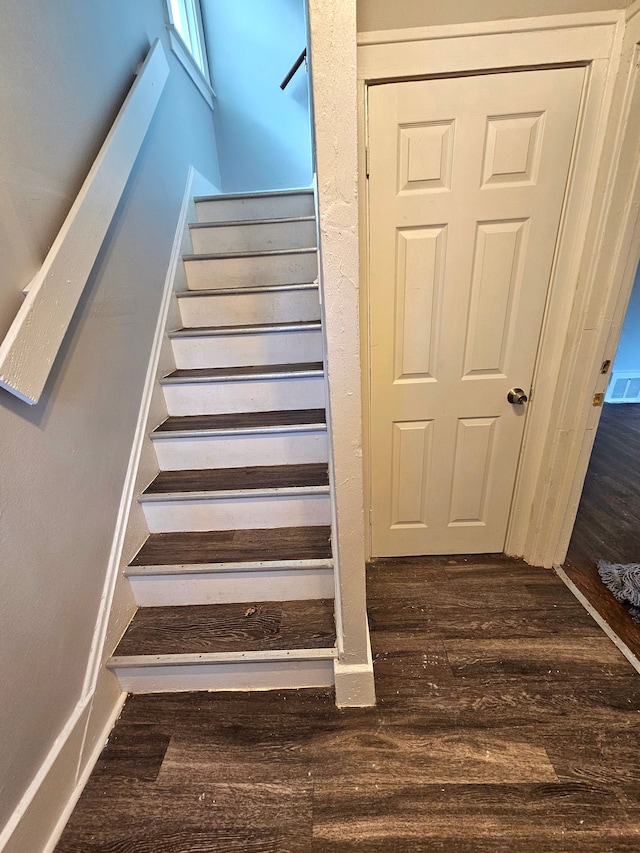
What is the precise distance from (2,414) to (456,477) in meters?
1.63

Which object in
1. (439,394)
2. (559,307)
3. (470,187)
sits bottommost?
(439,394)

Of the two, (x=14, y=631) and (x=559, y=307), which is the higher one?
(x=559, y=307)

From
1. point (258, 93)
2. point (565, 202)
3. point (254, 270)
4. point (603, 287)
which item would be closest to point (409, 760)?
point (603, 287)

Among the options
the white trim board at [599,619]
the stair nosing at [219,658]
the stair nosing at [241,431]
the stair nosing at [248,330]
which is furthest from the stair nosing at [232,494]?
the white trim board at [599,619]

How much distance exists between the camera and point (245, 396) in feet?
5.59

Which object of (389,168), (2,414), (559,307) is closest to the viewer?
(2,414)

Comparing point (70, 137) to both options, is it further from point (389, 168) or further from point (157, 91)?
point (389, 168)

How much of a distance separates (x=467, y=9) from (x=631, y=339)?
13.0 feet

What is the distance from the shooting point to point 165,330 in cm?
173

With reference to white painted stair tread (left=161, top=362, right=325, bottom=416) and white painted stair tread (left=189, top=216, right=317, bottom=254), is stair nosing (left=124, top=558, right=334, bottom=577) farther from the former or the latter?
white painted stair tread (left=189, top=216, right=317, bottom=254)

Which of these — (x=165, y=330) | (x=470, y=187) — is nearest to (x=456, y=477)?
(x=470, y=187)

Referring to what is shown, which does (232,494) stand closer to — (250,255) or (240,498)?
(240,498)

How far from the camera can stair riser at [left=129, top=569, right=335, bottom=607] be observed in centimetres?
132

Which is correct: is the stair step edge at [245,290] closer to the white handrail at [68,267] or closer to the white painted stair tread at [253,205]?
the white handrail at [68,267]
